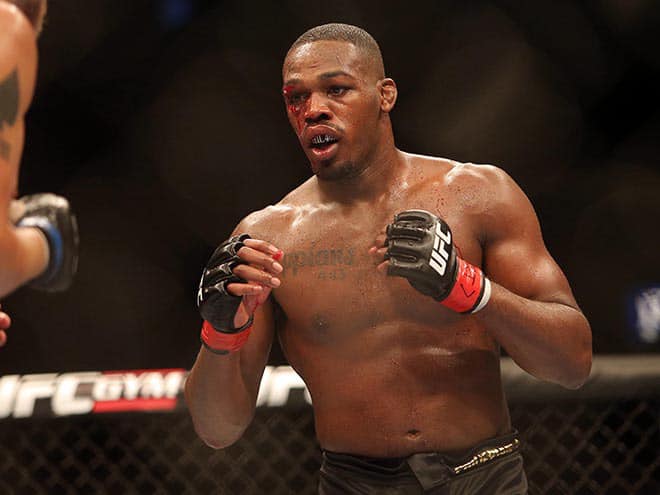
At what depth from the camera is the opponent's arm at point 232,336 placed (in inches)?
65.4

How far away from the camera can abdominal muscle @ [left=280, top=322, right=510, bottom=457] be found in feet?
6.07

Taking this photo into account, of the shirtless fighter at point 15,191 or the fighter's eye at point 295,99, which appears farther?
the fighter's eye at point 295,99

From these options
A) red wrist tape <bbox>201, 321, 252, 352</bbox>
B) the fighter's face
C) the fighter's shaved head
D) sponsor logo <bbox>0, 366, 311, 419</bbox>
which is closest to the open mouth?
the fighter's face

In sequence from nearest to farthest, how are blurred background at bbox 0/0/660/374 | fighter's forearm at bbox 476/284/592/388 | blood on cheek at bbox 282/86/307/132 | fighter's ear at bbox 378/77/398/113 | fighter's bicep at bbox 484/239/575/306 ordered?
fighter's forearm at bbox 476/284/592/388
fighter's bicep at bbox 484/239/575/306
blood on cheek at bbox 282/86/307/132
fighter's ear at bbox 378/77/398/113
blurred background at bbox 0/0/660/374

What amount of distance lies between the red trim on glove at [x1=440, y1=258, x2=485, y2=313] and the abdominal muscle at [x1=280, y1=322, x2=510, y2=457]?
0.67ft

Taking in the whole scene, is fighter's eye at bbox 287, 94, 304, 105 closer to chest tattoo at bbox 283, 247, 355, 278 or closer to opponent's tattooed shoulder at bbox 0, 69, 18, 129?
chest tattoo at bbox 283, 247, 355, 278

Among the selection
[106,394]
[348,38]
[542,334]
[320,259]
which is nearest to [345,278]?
[320,259]

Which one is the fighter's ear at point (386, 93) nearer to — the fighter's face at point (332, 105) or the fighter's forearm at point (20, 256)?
the fighter's face at point (332, 105)

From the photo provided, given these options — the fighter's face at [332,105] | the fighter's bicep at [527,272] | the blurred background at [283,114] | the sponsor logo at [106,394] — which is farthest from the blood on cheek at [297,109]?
the blurred background at [283,114]

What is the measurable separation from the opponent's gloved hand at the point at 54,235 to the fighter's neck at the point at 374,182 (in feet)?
2.56

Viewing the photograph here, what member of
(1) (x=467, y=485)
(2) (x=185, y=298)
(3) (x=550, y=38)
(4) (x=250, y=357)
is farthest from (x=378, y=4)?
(1) (x=467, y=485)

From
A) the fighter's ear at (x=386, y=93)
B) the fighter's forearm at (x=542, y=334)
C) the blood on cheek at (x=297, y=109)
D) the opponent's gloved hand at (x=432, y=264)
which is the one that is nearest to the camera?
the opponent's gloved hand at (x=432, y=264)

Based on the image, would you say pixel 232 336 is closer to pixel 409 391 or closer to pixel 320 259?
pixel 320 259

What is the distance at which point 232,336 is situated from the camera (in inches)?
72.3
